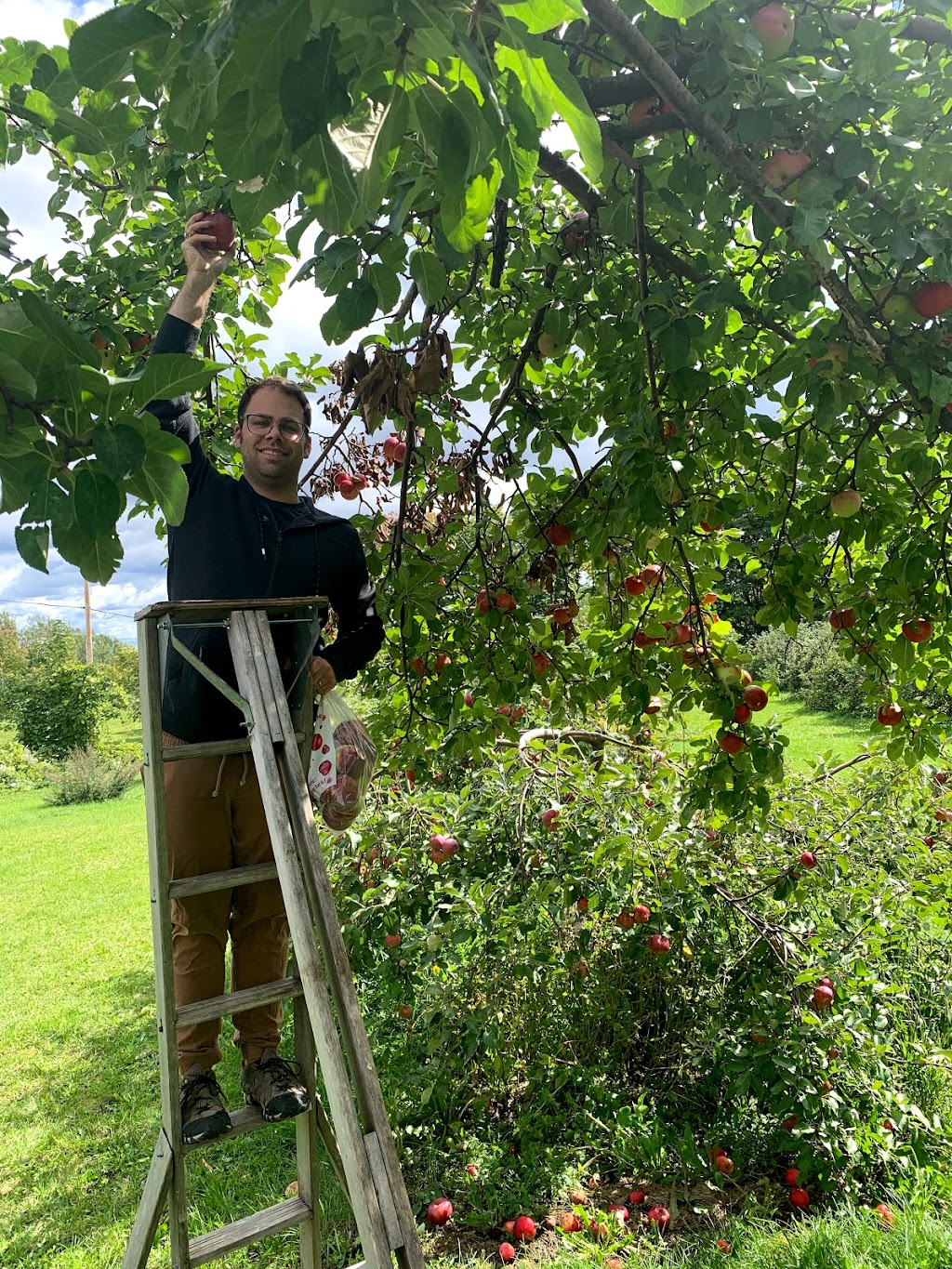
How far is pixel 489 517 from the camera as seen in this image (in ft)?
8.55

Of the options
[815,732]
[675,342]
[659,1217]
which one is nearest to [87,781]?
[815,732]

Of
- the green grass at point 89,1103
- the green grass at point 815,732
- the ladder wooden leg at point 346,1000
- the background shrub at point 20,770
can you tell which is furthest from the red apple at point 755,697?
the background shrub at point 20,770

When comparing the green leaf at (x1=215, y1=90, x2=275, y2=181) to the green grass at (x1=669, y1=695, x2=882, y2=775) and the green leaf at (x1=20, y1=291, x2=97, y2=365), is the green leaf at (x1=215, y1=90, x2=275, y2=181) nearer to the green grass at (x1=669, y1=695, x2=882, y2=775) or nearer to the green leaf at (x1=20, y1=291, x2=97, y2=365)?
the green leaf at (x1=20, y1=291, x2=97, y2=365)

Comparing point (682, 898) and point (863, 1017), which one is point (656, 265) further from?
point (863, 1017)

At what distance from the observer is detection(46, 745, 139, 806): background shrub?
1328 cm

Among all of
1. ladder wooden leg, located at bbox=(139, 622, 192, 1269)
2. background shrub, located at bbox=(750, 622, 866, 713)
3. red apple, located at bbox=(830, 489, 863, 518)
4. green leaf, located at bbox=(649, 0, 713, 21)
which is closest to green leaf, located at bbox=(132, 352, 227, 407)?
green leaf, located at bbox=(649, 0, 713, 21)

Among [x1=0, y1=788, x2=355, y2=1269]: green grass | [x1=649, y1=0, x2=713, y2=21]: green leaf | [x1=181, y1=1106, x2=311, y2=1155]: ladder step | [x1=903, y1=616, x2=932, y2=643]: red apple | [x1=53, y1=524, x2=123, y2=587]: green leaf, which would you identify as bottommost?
[x1=0, y1=788, x2=355, y2=1269]: green grass

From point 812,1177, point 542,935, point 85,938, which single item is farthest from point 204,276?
point 85,938

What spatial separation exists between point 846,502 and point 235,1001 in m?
2.00

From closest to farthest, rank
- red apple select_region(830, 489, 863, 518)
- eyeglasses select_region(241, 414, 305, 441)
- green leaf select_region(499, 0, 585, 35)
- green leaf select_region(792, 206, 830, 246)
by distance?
green leaf select_region(499, 0, 585, 35), green leaf select_region(792, 206, 830, 246), eyeglasses select_region(241, 414, 305, 441), red apple select_region(830, 489, 863, 518)

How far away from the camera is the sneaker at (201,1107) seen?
183cm

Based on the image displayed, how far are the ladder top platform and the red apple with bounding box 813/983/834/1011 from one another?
2.16m

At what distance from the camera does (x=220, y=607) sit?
1.79 meters

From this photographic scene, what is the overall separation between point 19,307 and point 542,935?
9.77 feet
